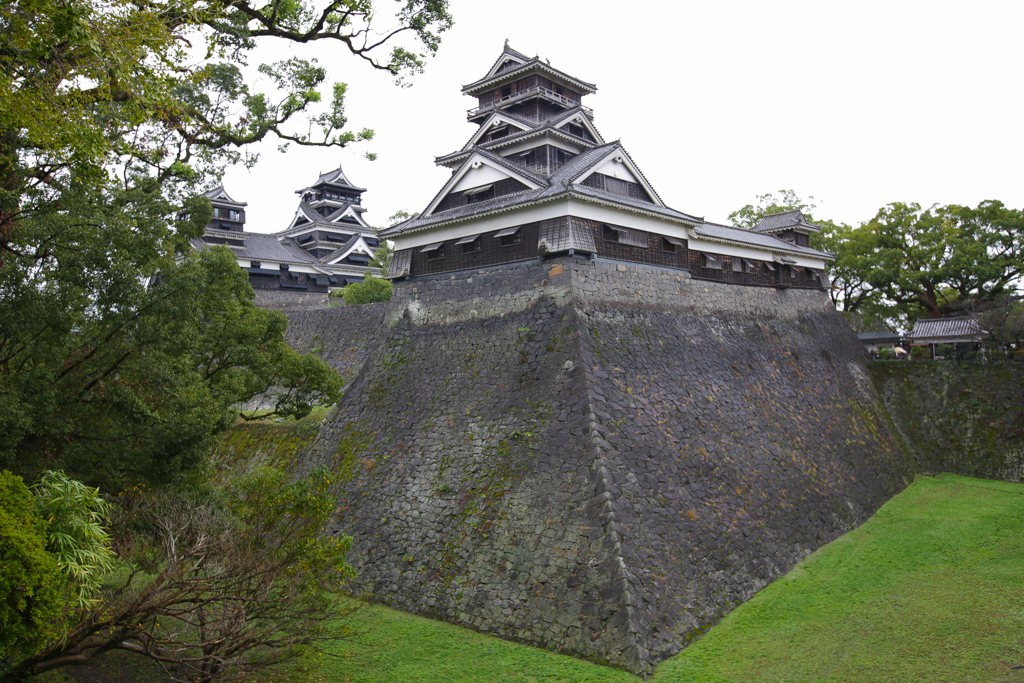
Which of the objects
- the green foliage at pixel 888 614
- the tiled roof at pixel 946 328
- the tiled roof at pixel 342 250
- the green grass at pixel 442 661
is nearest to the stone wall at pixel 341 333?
the tiled roof at pixel 342 250

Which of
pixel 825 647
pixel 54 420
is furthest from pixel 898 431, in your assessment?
pixel 54 420

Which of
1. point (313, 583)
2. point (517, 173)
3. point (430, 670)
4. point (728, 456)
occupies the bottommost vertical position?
point (430, 670)

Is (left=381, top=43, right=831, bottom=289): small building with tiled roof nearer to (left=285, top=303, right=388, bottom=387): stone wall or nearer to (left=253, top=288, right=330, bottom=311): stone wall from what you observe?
(left=285, top=303, right=388, bottom=387): stone wall

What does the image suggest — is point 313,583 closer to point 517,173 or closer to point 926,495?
point 517,173

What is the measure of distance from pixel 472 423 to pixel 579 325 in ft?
10.1

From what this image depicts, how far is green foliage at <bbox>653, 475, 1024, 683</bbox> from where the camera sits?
9742mm

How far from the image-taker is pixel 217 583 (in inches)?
326

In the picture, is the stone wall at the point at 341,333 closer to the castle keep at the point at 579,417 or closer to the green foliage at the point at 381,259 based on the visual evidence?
the castle keep at the point at 579,417

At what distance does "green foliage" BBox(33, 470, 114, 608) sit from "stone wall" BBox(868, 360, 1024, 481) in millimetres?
22191

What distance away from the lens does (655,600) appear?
418 inches

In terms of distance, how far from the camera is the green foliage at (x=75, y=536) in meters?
6.68

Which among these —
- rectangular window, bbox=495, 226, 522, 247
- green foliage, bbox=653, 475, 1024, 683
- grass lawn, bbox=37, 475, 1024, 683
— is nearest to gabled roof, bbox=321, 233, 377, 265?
rectangular window, bbox=495, 226, 522, 247

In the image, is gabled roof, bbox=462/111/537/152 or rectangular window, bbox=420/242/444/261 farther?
gabled roof, bbox=462/111/537/152

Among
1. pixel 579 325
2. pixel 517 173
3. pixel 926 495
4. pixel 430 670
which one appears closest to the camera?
pixel 430 670
